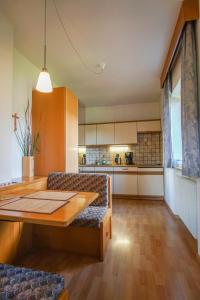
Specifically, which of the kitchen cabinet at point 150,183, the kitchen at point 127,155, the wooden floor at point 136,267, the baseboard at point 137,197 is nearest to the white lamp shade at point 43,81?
the wooden floor at point 136,267

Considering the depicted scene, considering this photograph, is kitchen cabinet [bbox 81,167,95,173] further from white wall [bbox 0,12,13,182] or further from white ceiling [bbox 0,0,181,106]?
white wall [bbox 0,12,13,182]

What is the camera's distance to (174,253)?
1.96m

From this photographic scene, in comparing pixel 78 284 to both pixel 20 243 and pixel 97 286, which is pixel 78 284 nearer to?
pixel 97 286

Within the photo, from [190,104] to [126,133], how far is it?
2.94m

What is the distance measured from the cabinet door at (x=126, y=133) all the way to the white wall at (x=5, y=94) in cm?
310

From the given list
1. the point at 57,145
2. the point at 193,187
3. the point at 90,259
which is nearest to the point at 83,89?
the point at 57,145

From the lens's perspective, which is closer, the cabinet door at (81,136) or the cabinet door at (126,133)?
the cabinet door at (126,133)

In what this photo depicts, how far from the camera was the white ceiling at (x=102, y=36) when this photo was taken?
1.83m

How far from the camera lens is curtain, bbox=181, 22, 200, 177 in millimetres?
1708

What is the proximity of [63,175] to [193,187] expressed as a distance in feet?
5.28

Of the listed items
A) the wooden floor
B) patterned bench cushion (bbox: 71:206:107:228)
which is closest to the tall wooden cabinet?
patterned bench cushion (bbox: 71:206:107:228)

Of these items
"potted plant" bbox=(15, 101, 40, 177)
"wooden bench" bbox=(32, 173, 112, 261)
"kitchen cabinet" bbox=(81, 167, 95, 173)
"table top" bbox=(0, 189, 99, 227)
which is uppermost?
"potted plant" bbox=(15, 101, 40, 177)

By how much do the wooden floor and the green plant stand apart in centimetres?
146

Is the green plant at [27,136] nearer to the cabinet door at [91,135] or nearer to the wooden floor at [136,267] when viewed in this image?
the wooden floor at [136,267]
